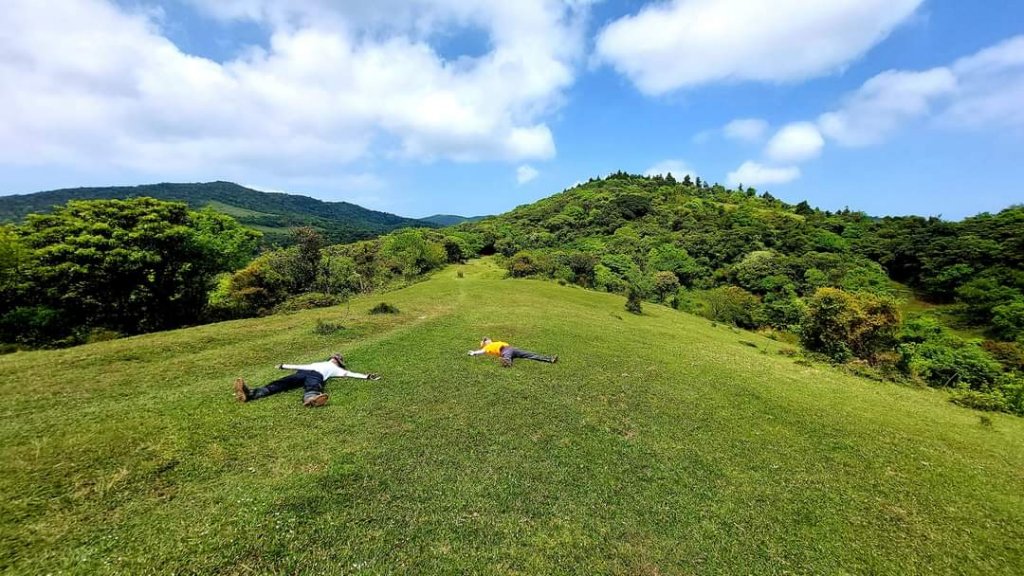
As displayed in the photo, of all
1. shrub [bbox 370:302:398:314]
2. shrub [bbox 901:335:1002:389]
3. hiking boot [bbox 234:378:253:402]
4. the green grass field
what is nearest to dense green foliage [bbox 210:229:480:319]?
shrub [bbox 370:302:398:314]

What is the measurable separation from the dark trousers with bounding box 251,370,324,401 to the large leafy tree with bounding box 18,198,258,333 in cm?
2197

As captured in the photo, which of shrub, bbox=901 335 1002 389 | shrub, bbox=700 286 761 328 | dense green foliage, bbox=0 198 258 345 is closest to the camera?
dense green foliage, bbox=0 198 258 345

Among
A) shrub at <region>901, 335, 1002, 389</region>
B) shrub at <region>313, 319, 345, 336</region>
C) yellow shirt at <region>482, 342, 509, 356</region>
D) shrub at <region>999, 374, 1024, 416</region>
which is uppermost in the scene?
yellow shirt at <region>482, 342, 509, 356</region>

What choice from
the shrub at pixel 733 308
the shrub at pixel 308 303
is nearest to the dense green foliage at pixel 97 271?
the shrub at pixel 308 303

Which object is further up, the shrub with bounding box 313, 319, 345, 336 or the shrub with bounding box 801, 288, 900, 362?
the shrub with bounding box 801, 288, 900, 362

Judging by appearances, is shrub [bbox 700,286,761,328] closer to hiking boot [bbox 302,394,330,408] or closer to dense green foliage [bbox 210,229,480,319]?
dense green foliage [bbox 210,229,480,319]

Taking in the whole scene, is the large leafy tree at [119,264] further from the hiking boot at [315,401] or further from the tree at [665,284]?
the tree at [665,284]

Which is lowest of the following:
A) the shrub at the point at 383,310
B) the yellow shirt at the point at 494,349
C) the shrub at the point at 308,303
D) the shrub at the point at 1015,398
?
the shrub at the point at 308,303

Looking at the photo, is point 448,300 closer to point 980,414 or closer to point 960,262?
point 980,414

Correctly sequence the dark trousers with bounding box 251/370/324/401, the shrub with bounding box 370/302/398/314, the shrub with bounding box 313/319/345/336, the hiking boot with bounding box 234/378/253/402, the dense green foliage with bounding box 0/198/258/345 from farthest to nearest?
the shrub with bounding box 370/302/398/314
the dense green foliage with bounding box 0/198/258/345
the shrub with bounding box 313/319/345/336
the dark trousers with bounding box 251/370/324/401
the hiking boot with bounding box 234/378/253/402

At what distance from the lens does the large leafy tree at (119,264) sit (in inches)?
A: 925

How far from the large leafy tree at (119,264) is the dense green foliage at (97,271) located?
0.15 feet

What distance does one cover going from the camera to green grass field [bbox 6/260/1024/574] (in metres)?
6.15

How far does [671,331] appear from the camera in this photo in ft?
96.4
